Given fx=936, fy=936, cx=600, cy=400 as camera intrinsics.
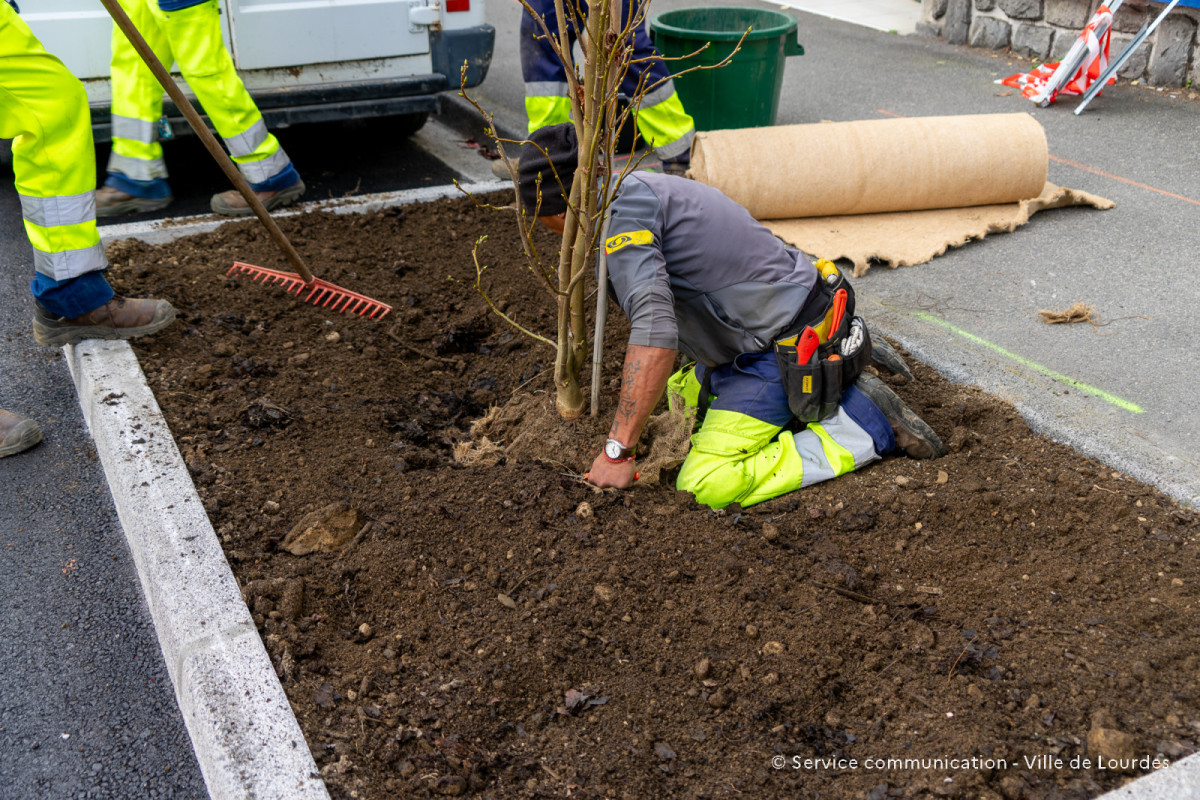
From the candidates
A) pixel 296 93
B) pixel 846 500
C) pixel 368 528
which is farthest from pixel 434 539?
pixel 296 93

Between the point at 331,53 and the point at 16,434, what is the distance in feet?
9.70

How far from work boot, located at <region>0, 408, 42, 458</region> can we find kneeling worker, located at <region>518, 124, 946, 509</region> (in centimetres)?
199

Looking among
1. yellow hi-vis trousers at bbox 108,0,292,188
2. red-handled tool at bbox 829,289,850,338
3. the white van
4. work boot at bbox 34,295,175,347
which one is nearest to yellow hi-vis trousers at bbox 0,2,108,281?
work boot at bbox 34,295,175,347

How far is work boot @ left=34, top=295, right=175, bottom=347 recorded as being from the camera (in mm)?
3568

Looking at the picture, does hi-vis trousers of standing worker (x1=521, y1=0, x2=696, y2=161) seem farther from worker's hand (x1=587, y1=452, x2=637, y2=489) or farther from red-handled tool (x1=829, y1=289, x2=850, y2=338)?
worker's hand (x1=587, y1=452, x2=637, y2=489)

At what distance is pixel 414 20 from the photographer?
5.38 meters

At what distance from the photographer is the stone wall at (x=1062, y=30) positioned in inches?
257

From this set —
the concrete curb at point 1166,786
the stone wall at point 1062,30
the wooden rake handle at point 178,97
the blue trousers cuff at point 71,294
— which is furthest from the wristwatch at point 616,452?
the stone wall at point 1062,30

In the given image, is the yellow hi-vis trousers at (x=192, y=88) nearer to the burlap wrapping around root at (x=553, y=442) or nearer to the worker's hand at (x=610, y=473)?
the burlap wrapping around root at (x=553, y=442)

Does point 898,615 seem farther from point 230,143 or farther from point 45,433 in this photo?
point 230,143

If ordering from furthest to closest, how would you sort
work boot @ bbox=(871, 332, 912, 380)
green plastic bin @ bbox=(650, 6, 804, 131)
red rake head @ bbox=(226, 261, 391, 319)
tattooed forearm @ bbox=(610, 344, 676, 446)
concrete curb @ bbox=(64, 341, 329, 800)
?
green plastic bin @ bbox=(650, 6, 804, 131)
red rake head @ bbox=(226, 261, 391, 319)
work boot @ bbox=(871, 332, 912, 380)
tattooed forearm @ bbox=(610, 344, 676, 446)
concrete curb @ bbox=(64, 341, 329, 800)

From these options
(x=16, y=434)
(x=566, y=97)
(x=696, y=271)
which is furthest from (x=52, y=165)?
(x=566, y=97)

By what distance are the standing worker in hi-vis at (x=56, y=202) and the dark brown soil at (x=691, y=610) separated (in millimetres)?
349

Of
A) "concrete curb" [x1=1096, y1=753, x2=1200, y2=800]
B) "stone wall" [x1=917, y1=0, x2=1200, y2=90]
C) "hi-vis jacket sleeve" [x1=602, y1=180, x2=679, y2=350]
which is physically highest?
"stone wall" [x1=917, y1=0, x2=1200, y2=90]
